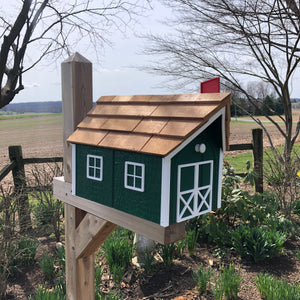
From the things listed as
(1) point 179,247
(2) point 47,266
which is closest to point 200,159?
(1) point 179,247

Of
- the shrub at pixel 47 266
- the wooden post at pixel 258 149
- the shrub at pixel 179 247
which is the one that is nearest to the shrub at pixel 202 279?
the shrub at pixel 179 247

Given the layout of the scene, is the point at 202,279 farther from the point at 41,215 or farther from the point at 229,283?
the point at 41,215

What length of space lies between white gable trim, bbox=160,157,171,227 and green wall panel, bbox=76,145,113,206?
1.01ft

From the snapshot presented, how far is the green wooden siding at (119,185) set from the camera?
3.87 ft

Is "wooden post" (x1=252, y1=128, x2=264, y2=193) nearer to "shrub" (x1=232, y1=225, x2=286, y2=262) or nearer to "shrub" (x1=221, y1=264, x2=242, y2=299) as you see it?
"shrub" (x1=232, y1=225, x2=286, y2=262)

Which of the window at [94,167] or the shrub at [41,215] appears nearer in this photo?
the window at [94,167]

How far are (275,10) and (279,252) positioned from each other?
13.6ft

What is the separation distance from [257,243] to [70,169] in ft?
8.45

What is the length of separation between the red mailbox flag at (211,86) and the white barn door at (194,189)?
11.9 inches

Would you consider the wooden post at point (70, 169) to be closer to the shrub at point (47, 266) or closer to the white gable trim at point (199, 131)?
the white gable trim at point (199, 131)

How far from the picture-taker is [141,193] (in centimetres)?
123

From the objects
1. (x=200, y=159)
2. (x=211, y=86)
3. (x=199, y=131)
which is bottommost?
(x=200, y=159)

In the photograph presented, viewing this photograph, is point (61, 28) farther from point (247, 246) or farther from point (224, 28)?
point (247, 246)

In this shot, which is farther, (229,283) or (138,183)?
(229,283)
